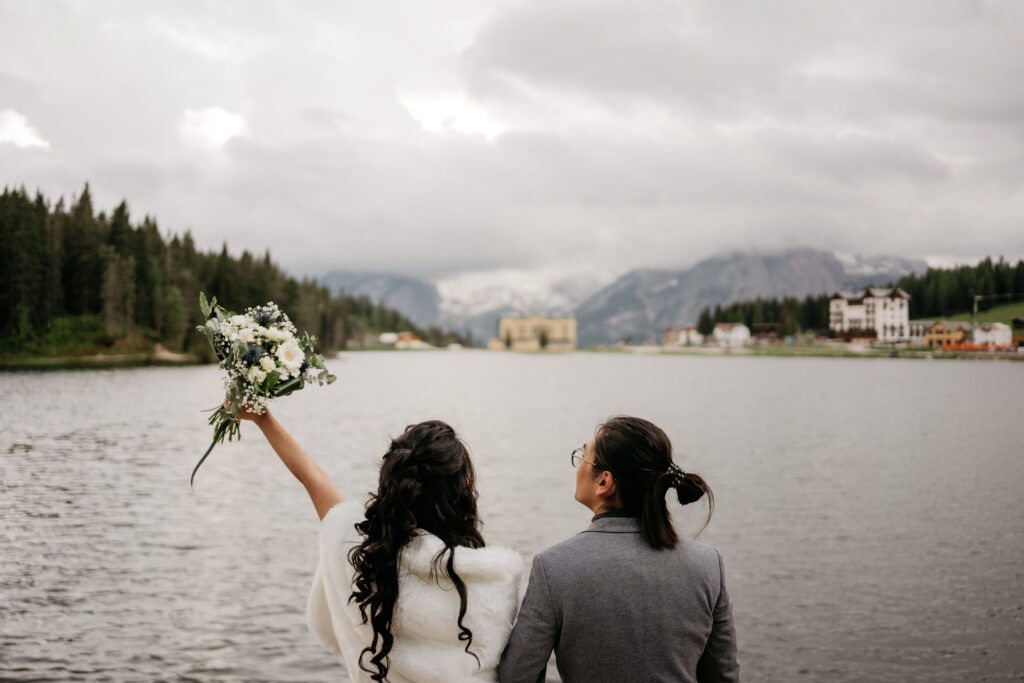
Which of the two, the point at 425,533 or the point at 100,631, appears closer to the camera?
the point at 425,533

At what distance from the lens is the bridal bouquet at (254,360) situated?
501cm

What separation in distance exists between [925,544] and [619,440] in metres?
20.7

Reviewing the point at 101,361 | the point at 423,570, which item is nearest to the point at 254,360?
the point at 423,570

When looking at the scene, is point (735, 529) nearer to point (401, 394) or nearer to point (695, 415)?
point (695, 415)

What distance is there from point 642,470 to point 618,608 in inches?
27.4

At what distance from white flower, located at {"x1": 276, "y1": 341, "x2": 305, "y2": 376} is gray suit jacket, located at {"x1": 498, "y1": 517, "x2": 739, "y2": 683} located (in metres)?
2.09

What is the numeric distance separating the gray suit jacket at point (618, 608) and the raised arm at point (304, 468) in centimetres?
131

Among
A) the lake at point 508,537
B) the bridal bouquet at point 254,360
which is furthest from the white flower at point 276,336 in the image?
the lake at point 508,537

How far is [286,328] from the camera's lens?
17.6 feet

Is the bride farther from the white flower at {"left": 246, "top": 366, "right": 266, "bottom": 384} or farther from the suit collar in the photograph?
the white flower at {"left": 246, "top": 366, "right": 266, "bottom": 384}

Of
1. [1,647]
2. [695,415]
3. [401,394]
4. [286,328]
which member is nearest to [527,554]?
[1,647]

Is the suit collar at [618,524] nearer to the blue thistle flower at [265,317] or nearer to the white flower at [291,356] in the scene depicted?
the white flower at [291,356]

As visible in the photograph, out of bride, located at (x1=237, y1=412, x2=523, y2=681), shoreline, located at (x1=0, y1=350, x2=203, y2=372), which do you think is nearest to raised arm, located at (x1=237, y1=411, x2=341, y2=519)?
bride, located at (x1=237, y1=412, x2=523, y2=681)

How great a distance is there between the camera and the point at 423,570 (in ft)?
13.3
